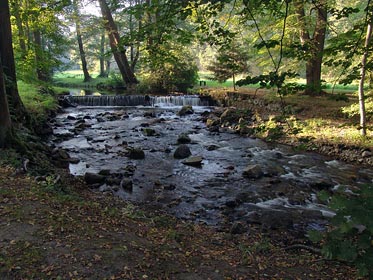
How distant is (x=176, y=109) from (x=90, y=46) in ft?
96.8

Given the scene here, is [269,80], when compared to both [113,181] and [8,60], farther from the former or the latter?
Result: [8,60]

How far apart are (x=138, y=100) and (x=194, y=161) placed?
13.4 meters

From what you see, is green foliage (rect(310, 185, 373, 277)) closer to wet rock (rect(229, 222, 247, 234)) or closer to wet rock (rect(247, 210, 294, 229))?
wet rock (rect(229, 222, 247, 234))

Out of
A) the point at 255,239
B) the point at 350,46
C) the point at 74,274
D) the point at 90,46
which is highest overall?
the point at 90,46

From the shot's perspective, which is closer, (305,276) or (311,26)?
(305,276)

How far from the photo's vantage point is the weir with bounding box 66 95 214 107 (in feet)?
73.2

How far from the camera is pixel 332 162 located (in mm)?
10359

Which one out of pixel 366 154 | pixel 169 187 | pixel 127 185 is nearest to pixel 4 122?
pixel 127 185

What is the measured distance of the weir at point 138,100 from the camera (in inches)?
878

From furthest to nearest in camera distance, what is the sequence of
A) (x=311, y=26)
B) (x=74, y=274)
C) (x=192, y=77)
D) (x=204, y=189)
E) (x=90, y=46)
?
(x=90, y=46) → (x=192, y=77) → (x=311, y=26) → (x=204, y=189) → (x=74, y=274)

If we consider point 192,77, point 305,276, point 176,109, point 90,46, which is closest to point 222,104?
point 176,109

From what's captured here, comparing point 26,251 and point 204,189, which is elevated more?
point 26,251

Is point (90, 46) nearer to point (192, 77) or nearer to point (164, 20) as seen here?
point (192, 77)

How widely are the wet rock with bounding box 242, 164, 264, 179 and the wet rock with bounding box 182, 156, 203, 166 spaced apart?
157cm
